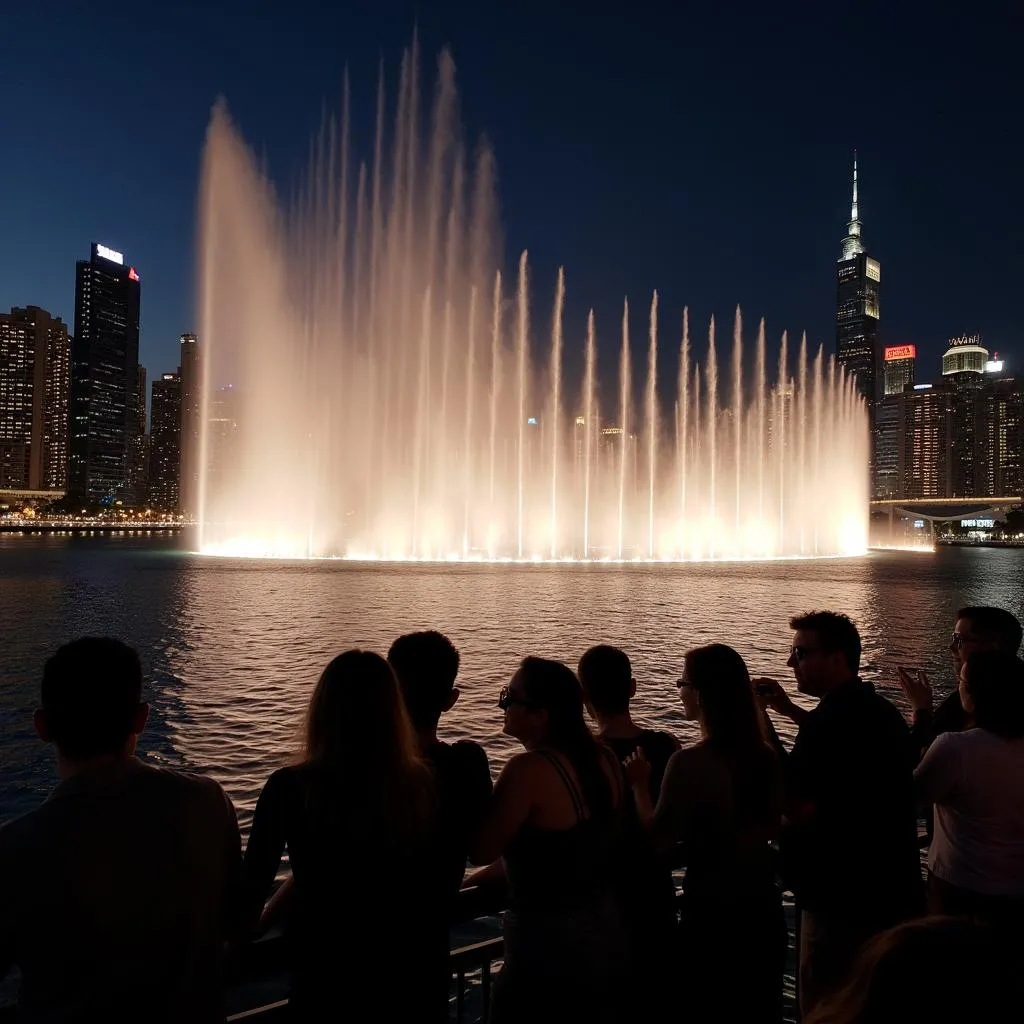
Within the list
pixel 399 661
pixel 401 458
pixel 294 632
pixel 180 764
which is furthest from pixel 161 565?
pixel 399 661

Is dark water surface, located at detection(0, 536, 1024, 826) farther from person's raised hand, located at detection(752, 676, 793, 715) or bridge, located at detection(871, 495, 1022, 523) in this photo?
bridge, located at detection(871, 495, 1022, 523)

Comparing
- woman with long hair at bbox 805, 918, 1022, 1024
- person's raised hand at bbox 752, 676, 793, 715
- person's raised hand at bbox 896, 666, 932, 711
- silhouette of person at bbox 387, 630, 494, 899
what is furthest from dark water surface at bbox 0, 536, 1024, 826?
person's raised hand at bbox 896, 666, 932, 711

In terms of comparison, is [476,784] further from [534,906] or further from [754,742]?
[754,742]

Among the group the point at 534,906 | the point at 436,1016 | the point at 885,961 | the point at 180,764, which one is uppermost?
the point at 885,961

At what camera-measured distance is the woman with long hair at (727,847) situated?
3.08m

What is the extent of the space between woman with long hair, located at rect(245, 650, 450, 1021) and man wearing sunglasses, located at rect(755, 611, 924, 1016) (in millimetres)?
1555

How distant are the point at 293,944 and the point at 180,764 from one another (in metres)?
8.74

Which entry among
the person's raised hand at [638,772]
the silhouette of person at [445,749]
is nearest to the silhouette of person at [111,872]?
the silhouette of person at [445,749]

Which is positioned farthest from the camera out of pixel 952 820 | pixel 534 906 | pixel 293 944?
pixel 952 820

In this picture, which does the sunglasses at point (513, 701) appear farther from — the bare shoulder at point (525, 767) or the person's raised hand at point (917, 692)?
the person's raised hand at point (917, 692)

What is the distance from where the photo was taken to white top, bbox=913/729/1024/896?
3.19m

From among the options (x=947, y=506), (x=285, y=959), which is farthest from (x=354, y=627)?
(x=947, y=506)

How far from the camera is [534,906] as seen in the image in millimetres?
2646

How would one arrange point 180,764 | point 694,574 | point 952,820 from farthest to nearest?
point 694,574 < point 180,764 < point 952,820
